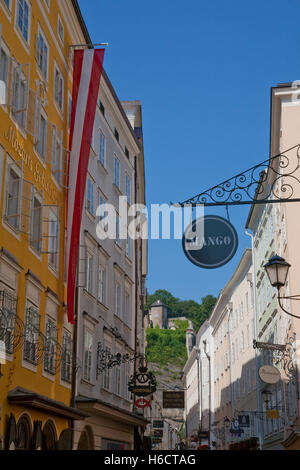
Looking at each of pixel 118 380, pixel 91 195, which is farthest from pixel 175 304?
pixel 91 195

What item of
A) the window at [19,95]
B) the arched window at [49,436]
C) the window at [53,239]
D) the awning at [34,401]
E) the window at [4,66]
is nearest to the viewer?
the awning at [34,401]

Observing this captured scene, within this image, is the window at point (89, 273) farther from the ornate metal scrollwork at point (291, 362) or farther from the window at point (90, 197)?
the ornate metal scrollwork at point (291, 362)

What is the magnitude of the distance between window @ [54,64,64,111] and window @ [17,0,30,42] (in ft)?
10.4

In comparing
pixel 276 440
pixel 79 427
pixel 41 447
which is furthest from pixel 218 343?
pixel 41 447

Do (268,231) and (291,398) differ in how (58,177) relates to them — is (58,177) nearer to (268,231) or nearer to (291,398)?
(291,398)

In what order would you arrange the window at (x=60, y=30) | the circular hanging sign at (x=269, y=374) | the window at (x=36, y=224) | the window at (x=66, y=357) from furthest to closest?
the circular hanging sign at (x=269, y=374), the window at (x=60, y=30), the window at (x=66, y=357), the window at (x=36, y=224)

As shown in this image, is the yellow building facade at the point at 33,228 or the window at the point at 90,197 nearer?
the yellow building facade at the point at 33,228

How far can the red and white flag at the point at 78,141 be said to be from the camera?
67.8 ft

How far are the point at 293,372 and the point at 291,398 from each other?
218 cm

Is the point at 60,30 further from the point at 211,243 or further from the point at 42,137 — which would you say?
the point at 211,243

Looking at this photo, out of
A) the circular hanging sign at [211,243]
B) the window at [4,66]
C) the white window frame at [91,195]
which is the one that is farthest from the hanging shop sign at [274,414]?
the window at [4,66]

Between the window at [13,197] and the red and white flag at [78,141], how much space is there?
404cm

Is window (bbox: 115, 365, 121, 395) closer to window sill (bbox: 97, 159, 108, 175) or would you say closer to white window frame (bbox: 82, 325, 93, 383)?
white window frame (bbox: 82, 325, 93, 383)

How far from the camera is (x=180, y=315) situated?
18062cm
